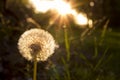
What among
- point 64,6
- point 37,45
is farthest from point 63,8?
point 37,45

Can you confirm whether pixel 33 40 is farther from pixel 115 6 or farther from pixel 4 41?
pixel 115 6

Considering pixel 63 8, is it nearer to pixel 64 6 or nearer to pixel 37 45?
pixel 64 6

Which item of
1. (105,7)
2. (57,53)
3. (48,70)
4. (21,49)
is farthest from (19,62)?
(105,7)

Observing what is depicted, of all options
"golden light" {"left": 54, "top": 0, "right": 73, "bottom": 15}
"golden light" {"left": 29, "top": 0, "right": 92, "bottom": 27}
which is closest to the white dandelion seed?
"golden light" {"left": 29, "top": 0, "right": 92, "bottom": 27}

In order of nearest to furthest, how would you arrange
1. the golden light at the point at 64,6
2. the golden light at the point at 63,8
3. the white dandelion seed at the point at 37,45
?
the white dandelion seed at the point at 37,45
the golden light at the point at 64,6
the golden light at the point at 63,8

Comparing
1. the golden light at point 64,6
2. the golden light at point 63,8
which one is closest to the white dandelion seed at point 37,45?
the golden light at point 63,8

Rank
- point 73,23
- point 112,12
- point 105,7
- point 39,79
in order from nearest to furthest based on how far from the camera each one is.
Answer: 1. point 39,79
2. point 73,23
3. point 105,7
4. point 112,12

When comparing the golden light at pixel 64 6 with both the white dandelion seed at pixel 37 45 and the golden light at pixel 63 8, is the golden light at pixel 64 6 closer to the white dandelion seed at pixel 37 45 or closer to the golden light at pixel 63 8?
the golden light at pixel 63 8

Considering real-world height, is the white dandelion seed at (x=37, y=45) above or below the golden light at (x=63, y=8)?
below
